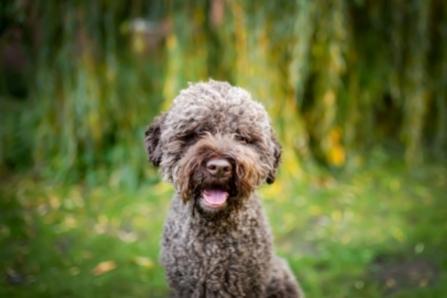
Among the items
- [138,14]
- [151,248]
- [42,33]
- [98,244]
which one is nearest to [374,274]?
[151,248]

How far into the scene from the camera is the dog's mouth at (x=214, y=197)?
9.26 feet

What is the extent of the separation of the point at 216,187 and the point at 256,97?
8.48 ft

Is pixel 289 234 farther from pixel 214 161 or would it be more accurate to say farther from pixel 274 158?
pixel 214 161

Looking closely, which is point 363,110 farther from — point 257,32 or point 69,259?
point 69,259

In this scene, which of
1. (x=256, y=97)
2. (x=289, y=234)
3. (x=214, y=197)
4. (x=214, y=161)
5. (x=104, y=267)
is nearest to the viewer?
(x=214, y=161)

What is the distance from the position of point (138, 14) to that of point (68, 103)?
918 millimetres

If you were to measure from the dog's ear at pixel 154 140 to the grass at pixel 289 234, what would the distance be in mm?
1284

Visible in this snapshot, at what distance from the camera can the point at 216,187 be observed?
2.81 meters

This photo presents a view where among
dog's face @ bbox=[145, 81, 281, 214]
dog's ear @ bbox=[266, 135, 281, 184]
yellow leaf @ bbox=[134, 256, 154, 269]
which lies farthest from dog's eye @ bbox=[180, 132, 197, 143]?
yellow leaf @ bbox=[134, 256, 154, 269]

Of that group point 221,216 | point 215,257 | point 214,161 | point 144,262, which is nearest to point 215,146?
point 214,161

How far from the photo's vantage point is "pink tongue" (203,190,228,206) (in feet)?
9.27

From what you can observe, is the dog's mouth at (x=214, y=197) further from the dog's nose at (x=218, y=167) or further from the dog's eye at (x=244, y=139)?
the dog's eye at (x=244, y=139)

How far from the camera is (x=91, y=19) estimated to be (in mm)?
5422

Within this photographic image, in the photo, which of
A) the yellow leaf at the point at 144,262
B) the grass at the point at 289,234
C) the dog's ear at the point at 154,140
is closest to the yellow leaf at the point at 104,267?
the grass at the point at 289,234
